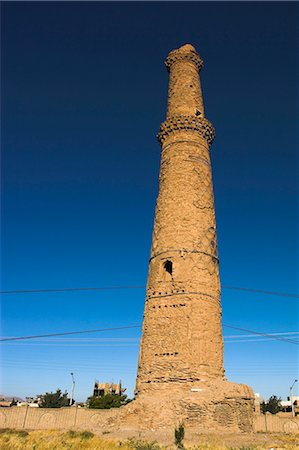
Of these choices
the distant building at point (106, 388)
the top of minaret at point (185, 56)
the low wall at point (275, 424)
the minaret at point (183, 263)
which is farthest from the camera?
the distant building at point (106, 388)

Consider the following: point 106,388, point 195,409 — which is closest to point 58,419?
point 195,409

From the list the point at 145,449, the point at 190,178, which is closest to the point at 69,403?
the point at 190,178

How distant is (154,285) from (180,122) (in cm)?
821

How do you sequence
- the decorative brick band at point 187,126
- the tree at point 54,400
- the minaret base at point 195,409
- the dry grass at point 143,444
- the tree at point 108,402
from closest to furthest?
the dry grass at point 143,444
the minaret base at point 195,409
the decorative brick band at point 187,126
the tree at point 108,402
the tree at point 54,400

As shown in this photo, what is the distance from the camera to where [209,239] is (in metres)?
17.4

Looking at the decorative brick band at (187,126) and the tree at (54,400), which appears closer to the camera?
the decorative brick band at (187,126)

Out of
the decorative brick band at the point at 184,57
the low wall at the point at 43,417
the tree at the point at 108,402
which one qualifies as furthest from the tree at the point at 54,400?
the decorative brick band at the point at 184,57

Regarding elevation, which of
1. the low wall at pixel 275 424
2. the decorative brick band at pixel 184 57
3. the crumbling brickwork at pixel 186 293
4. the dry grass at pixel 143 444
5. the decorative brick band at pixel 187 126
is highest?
the decorative brick band at pixel 184 57

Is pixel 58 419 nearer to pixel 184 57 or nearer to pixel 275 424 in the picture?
pixel 275 424

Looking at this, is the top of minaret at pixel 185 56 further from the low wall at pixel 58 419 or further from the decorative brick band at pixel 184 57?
the low wall at pixel 58 419

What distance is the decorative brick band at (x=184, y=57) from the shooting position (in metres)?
21.4

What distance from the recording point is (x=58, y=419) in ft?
66.2

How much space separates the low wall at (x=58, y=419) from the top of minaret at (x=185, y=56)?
18518 mm

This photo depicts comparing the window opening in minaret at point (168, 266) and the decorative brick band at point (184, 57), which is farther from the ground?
the decorative brick band at point (184, 57)
